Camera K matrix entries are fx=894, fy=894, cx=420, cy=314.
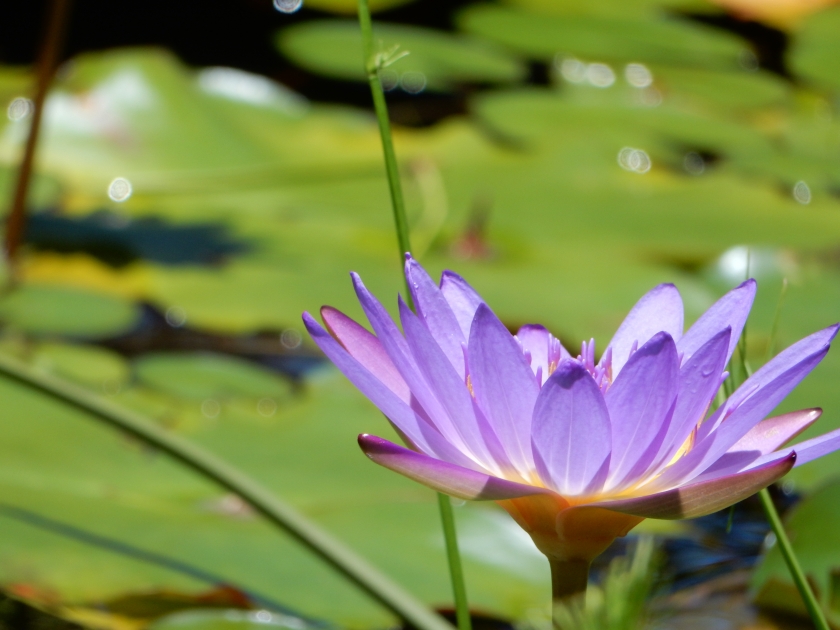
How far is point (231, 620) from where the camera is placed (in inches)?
32.7

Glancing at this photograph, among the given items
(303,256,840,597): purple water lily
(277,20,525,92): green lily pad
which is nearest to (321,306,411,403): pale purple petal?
(303,256,840,597): purple water lily

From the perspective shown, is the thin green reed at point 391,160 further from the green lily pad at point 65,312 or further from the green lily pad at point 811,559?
the green lily pad at point 65,312

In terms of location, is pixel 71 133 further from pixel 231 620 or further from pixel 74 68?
pixel 231 620

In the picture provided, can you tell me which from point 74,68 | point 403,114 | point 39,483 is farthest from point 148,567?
point 403,114

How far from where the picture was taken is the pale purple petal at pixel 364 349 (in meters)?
0.46

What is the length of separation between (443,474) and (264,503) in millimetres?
348

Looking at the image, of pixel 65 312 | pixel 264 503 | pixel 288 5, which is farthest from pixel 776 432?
pixel 288 5

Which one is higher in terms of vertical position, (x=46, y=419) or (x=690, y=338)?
(x=46, y=419)

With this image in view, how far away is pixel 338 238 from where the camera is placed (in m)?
1.82

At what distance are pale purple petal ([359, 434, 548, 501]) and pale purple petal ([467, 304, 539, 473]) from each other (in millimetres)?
34

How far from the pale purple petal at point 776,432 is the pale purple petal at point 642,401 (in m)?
0.06

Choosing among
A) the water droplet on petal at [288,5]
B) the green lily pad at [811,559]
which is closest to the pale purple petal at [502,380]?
the green lily pad at [811,559]

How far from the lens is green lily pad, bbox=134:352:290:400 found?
1.30 meters

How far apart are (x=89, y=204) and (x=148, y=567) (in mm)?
A: 1166
